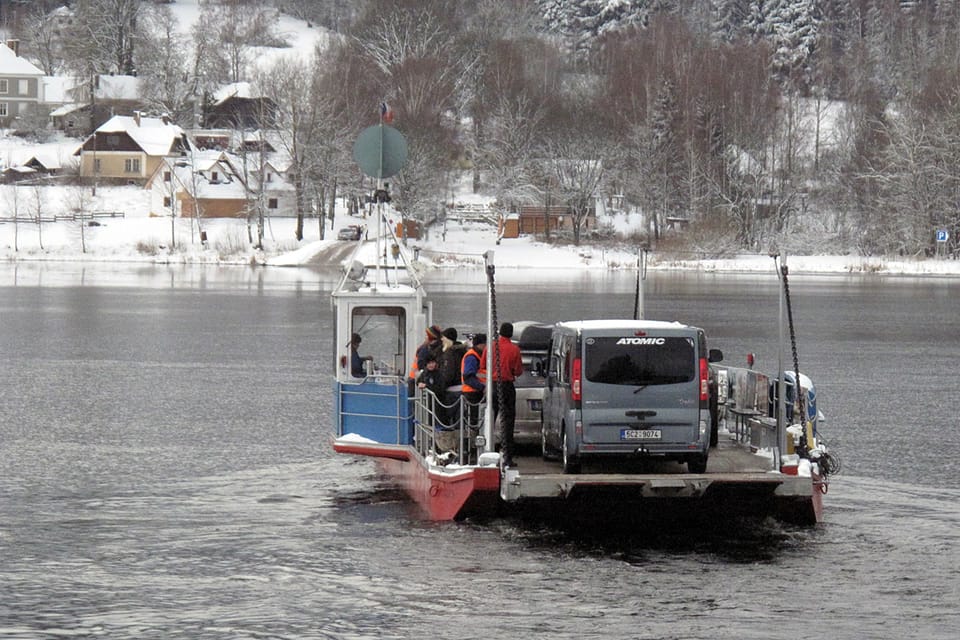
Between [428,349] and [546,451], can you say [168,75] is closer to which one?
[428,349]

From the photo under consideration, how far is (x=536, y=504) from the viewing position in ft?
64.9

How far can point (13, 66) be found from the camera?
165m

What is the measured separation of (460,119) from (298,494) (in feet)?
368

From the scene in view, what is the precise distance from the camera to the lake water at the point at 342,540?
59.4ft

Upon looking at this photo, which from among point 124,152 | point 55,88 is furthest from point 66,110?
point 124,152

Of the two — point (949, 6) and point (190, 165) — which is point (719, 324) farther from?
point (949, 6)

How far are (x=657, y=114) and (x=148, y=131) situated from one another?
4669 cm

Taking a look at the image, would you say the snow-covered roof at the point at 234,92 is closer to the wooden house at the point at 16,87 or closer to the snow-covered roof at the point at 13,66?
the wooden house at the point at 16,87

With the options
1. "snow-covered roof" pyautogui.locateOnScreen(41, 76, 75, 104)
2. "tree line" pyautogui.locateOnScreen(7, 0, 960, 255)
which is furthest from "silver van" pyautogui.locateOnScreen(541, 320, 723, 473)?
"snow-covered roof" pyautogui.locateOnScreen(41, 76, 75, 104)

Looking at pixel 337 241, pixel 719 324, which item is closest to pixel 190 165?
pixel 337 241

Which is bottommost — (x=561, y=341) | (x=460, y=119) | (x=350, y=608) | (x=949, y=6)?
(x=350, y=608)

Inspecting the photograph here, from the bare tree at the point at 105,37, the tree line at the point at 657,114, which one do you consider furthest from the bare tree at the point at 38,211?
the bare tree at the point at 105,37

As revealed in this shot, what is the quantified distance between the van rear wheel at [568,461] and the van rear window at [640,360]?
95 centimetres

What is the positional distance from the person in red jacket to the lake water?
1425 mm
